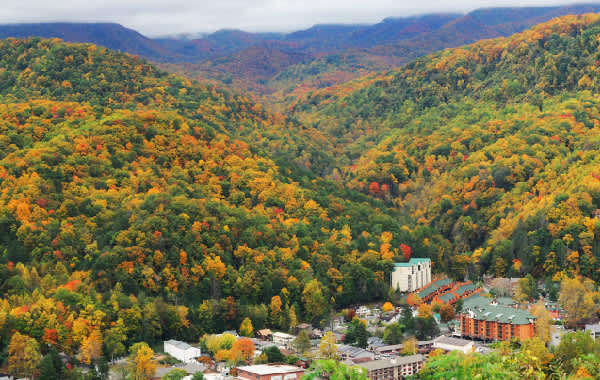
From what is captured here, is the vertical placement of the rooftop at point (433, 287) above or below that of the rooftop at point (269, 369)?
below

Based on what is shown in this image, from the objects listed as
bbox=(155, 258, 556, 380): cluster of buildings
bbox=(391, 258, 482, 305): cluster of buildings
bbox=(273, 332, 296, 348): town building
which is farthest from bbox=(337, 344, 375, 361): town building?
bbox=(391, 258, 482, 305): cluster of buildings

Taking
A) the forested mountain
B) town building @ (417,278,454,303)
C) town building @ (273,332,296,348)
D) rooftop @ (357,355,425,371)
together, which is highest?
the forested mountain

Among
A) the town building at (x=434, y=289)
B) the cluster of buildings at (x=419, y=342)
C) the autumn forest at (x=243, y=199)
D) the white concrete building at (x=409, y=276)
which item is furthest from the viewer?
the white concrete building at (x=409, y=276)

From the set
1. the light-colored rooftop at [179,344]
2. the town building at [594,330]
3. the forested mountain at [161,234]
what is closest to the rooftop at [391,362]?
the light-colored rooftop at [179,344]

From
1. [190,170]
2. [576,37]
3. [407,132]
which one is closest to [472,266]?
[190,170]

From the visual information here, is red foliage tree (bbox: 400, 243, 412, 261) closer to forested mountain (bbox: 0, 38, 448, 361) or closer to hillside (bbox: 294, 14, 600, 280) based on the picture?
forested mountain (bbox: 0, 38, 448, 361)

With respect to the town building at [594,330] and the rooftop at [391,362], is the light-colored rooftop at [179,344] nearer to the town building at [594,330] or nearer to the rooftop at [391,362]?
the rooftop at [391,362]

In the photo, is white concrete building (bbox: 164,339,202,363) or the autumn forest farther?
the autumn forest
